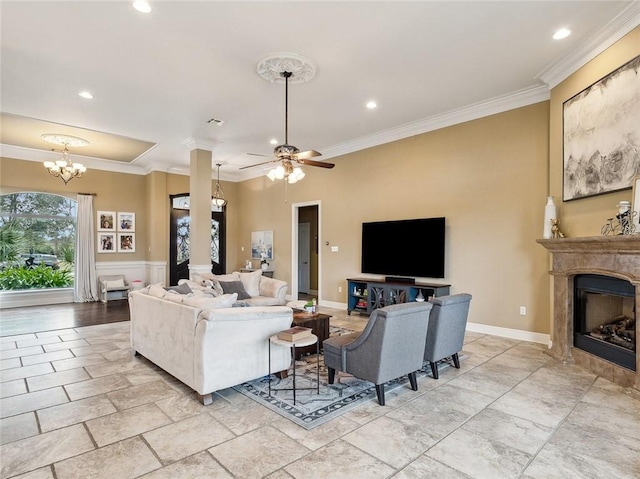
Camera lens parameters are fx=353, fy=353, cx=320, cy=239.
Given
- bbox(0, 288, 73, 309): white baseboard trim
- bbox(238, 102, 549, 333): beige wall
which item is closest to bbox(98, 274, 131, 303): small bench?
bbox(0, 288, 73, 309): white baseboard trim

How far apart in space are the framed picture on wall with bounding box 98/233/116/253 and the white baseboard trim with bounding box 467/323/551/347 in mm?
8172

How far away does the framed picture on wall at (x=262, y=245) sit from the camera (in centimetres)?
895

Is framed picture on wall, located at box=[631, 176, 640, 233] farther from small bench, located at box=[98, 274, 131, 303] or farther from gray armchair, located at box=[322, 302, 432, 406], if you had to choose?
small bench, located at box=[98, 274, 131, 303]

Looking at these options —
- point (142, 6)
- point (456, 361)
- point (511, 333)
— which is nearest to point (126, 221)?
point (142, 6)

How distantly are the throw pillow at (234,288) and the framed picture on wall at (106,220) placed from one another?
15.2 feet

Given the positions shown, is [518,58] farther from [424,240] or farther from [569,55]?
[424,240]

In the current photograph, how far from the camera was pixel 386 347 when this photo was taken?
2865mm

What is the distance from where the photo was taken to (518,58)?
12.8 feet

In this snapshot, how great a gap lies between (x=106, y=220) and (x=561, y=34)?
30.5 feet

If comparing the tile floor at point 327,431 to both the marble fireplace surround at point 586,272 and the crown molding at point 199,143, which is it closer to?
the marble fireplace surround at point 586,272

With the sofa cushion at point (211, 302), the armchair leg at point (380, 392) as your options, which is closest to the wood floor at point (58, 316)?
the sofa cushion at point (211, 302)

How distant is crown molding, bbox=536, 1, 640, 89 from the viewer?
3180 millimetres

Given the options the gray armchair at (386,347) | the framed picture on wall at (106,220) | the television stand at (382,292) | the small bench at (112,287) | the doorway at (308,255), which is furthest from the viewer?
the doorway at (308,255)

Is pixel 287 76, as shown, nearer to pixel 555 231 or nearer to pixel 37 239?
pixel 555 231
